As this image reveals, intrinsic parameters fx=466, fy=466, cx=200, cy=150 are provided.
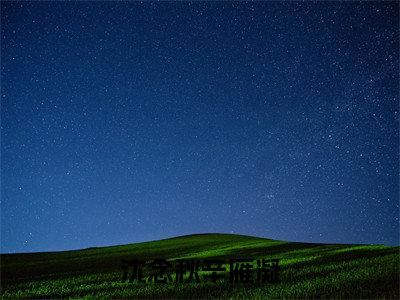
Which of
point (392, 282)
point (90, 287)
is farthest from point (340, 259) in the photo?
point (90, 287)

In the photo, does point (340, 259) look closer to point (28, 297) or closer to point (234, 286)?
point (234, 286)

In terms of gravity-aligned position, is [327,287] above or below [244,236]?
below

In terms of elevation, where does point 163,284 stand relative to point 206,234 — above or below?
below

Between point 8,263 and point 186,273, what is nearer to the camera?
point 186,273

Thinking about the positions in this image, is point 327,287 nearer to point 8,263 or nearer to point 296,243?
point 296,243

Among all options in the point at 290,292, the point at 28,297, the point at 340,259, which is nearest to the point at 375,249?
the point at 340,259

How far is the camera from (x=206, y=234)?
64.9 m

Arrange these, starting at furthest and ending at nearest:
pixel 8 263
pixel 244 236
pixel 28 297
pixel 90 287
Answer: pixel 244 236, pixel 8 263, pixel 90 287, pixel 28 297

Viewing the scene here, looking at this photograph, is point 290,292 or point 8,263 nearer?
point 290,292

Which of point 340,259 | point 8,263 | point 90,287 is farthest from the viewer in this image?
point 8,263

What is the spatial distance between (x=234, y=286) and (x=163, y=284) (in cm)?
337

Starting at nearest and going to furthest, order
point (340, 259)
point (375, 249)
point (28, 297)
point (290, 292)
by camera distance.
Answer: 1. point (290, 292)
2. point (28, 297)
3. point (340, 259)
4. point (375, 249)

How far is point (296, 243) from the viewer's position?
4634cm

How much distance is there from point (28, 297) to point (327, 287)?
12755 mm
